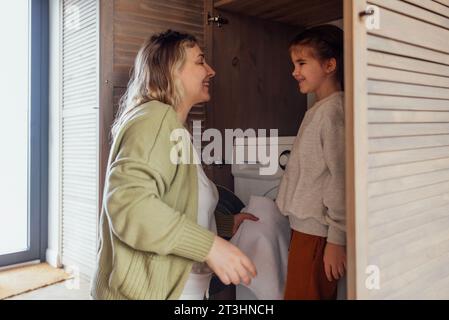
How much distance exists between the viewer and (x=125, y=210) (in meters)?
0.97

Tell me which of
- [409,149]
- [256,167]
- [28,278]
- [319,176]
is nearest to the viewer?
[409,149]

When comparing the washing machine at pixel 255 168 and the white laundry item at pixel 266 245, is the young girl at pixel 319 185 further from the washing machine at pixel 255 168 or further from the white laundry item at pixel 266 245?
the washing machine at pixel 255 168

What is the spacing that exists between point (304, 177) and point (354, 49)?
16.7 inches

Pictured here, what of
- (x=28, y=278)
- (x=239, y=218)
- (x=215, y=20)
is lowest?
→ (x=28, y=278)

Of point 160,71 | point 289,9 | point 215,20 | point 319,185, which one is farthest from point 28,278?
point 289,9

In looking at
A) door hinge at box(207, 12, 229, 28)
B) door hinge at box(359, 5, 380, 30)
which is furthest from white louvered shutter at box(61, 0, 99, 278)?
door hinge at box(359, 5, 380, 30)

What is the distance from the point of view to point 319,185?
1.17 meters

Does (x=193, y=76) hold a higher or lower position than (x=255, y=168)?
higher

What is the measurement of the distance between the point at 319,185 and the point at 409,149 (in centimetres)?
25

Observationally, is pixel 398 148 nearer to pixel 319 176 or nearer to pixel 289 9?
pixel 319 176

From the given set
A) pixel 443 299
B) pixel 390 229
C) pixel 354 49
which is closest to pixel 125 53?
pixel 354 49

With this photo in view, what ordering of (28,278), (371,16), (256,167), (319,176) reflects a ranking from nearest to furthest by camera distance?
(371,16), (319,176), (256,167), (28,278)

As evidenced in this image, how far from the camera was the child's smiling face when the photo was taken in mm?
1300

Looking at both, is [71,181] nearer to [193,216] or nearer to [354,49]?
[193,216]
